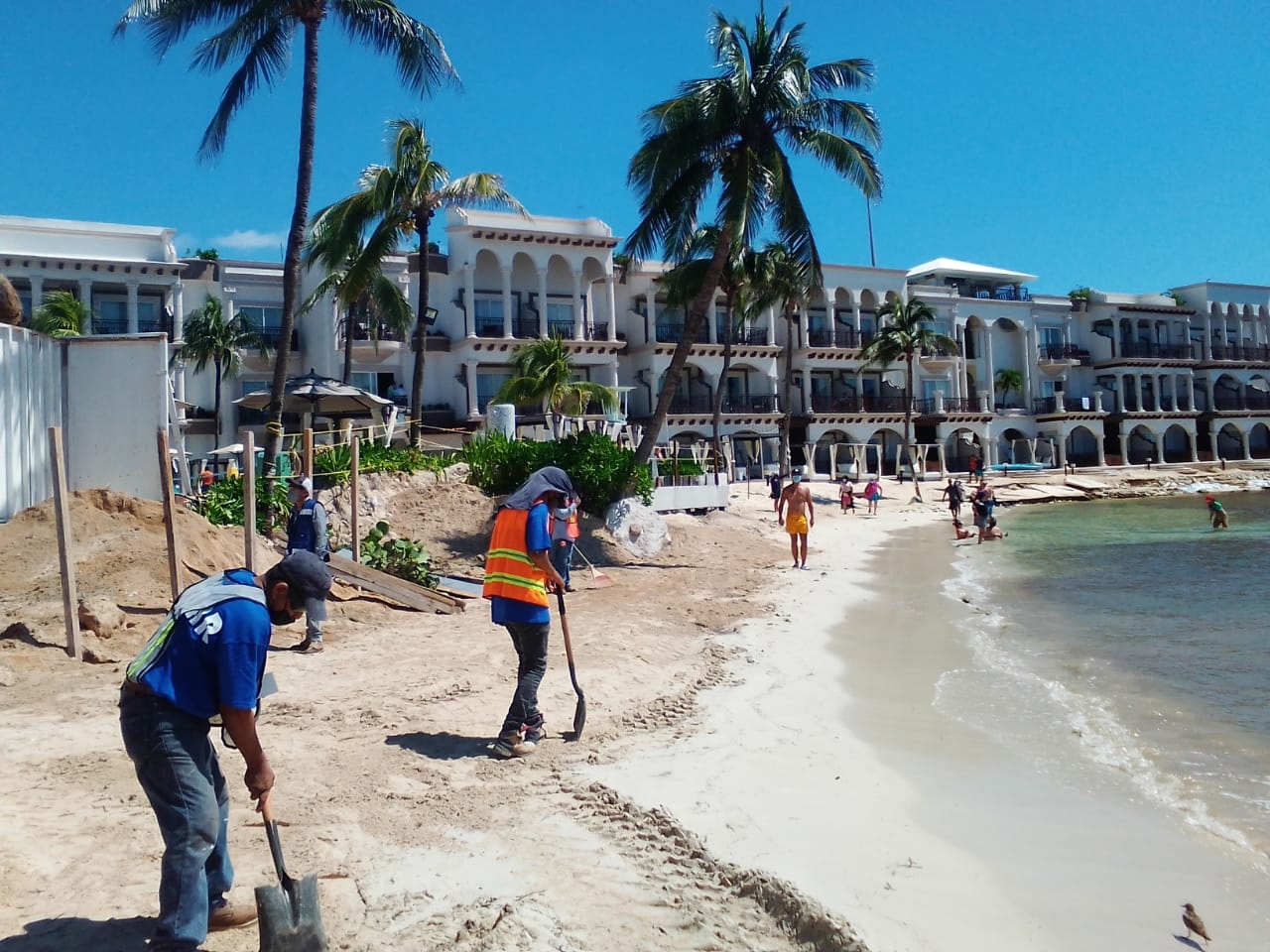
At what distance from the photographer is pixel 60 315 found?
27.4 m

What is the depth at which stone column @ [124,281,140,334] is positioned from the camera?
105ft

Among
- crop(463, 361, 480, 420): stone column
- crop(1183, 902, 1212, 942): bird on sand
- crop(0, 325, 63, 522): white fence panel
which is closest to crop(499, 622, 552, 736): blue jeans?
crop(1183, 902, 1212, 942): bird on sand

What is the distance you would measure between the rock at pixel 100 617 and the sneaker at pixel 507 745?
4.46 meters

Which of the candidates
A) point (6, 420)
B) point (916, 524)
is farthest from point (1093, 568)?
point (6, 420)

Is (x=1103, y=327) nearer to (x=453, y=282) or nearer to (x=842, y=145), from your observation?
(x=453, y=282)

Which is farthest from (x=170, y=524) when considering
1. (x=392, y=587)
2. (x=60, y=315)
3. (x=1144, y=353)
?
(x=1144, y=353)

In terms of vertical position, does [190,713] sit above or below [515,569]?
below

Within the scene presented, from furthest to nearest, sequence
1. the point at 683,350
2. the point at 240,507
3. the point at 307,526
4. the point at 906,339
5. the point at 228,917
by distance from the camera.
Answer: the point at 906,339 < the point at 683,350 < the point at 240,507 < the point at 307,526 < the point at 228,917

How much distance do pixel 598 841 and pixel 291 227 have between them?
1515 cm

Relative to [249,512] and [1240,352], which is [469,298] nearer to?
[249,512]

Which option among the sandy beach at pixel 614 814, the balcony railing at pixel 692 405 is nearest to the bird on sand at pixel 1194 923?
the sandy beach at pixel 614 814

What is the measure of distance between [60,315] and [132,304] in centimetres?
481

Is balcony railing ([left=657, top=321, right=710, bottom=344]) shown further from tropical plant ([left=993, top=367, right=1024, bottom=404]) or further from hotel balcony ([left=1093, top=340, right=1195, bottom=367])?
hotel balcony ([left=1093, top=340, right=1195, bottom=367])

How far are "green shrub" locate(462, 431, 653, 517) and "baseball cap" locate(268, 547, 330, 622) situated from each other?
1264 cm
